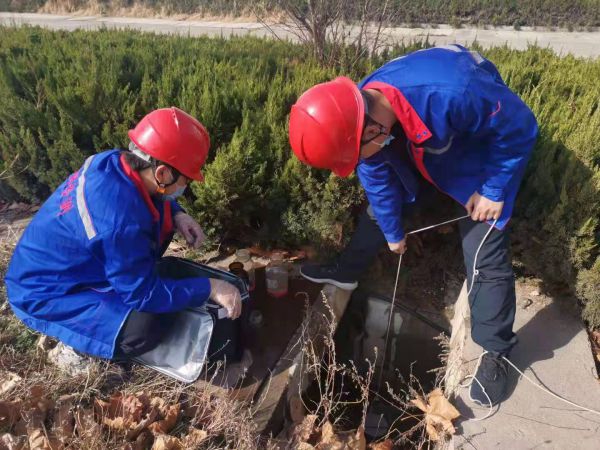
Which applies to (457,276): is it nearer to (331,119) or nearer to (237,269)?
(237,269)

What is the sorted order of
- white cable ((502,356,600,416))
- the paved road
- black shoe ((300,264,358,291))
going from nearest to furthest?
white cable ((502,356,600,416)) → black shoe ((300,264,358,291)) → the paved road

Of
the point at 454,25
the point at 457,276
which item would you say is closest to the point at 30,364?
the point at 457,276

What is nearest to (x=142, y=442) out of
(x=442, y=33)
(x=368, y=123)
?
(x=368, y=123)

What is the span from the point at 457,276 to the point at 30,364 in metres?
3.01

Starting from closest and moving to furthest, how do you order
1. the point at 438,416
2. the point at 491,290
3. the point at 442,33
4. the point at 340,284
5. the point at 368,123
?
the point at 368,123 → the point at 438,416 → the point at 491,290 → the point at 340,284 → the point at 442,33

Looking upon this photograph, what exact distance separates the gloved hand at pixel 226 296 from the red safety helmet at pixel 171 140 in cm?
60

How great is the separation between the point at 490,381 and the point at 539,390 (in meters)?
0.30

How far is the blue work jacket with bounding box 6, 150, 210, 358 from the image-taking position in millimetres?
2211

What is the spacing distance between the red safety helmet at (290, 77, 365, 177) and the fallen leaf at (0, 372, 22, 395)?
1.98 metres

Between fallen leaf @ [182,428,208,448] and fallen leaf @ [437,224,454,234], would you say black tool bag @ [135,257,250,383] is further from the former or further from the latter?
fallen leaf @ [437,224,454,234]

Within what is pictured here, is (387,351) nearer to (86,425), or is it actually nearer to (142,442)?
(142,442)

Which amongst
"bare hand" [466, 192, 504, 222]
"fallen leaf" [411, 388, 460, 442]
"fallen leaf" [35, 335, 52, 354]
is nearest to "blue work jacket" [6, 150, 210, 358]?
"fallen leaf" [35, 335, 52, 354]

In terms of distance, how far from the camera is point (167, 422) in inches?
95.1

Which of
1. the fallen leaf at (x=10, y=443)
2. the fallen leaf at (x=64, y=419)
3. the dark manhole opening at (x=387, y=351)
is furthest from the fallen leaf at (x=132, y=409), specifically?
the dark manhole opening at (x=387, y=351)
